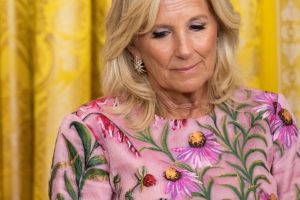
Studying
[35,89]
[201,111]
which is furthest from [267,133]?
[35,89]

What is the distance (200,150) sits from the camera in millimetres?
1562

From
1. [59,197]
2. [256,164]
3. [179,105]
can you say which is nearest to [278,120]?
[256,164]

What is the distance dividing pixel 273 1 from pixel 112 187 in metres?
0.94

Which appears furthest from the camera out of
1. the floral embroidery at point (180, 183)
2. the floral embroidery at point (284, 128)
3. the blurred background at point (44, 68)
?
the blurred background at point (44, 68)

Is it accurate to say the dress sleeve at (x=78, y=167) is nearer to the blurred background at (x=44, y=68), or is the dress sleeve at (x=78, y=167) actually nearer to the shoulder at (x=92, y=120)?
the shoulder at (x=92, y=120)

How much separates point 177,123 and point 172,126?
16 millimetres

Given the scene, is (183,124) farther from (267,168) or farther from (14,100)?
(14,100)

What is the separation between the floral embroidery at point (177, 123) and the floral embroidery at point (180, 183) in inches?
4.7

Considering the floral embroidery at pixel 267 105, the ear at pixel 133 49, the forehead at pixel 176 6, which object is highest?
the forehead at pixel 176 6

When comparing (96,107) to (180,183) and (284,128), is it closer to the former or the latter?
(180,183)

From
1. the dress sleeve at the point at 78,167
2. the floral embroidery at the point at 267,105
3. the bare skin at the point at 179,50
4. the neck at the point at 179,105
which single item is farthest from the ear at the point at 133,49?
the floral embroidery at the point at 267,105

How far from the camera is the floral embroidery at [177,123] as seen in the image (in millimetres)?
1590

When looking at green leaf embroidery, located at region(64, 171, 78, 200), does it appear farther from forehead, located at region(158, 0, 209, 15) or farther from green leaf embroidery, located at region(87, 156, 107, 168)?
forehead, located at region(158, 0, 209, 15)

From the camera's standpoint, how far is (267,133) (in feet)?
5.30
